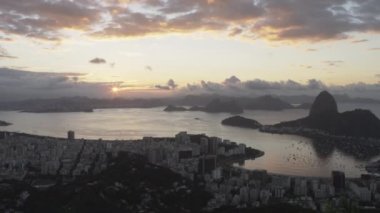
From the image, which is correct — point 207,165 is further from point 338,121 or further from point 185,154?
point 338,121

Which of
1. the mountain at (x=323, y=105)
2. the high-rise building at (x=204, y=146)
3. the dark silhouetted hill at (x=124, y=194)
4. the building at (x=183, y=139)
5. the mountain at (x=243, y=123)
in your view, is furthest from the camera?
the mountain at (x=243, y=123)

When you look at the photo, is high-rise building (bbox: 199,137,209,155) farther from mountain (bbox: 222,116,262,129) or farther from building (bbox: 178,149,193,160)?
mountain (bbox: 222,116,262,129)

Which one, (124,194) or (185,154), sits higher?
(185,154)

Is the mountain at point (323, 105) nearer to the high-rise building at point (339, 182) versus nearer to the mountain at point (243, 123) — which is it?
the mountain at point (243, 123)

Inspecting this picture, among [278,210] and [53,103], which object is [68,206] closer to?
[278,210]

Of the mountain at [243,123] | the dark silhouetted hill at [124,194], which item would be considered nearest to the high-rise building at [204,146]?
the dark silhouetted hill at [124,194]

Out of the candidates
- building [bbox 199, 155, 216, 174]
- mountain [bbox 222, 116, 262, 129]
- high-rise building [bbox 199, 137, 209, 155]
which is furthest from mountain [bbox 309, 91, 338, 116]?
building [bbox 199, 155, 216, 174]

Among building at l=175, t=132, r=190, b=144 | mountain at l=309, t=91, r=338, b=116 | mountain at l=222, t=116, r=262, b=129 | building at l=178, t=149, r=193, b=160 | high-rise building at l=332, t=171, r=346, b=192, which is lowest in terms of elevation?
high-rise building at l=332, t=171, r=346, b=192

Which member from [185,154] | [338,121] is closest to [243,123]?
[338,121]
